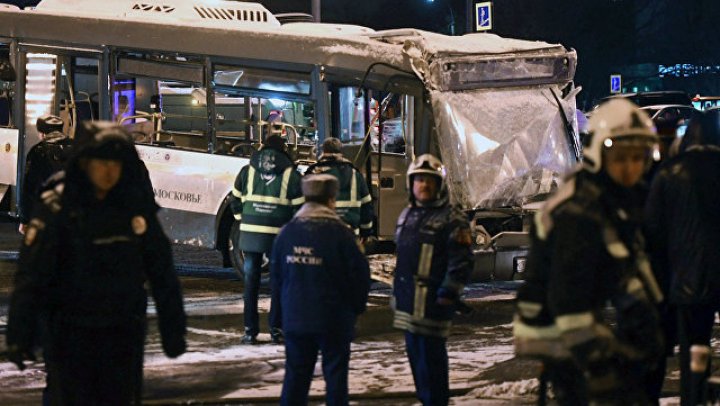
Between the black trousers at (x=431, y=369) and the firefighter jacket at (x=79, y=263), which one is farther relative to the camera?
the black trousers at (x=431, y=369)

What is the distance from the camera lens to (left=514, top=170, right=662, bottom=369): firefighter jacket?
17.9ft

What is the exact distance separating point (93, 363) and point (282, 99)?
9.58 m

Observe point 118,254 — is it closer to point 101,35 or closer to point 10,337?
point 10,337

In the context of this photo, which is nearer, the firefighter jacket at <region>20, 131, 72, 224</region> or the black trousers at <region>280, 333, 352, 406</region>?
the black trousers at <region>280, 333, 352, 406</region>

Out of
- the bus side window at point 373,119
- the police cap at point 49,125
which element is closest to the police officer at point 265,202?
the police cap at point 49,125

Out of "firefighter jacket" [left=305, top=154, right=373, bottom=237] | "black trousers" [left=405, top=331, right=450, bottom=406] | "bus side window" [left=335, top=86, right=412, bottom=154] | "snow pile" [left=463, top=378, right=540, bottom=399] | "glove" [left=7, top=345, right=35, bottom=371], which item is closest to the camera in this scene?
"glove" [left=7, top=345, right=35, bottom=371]

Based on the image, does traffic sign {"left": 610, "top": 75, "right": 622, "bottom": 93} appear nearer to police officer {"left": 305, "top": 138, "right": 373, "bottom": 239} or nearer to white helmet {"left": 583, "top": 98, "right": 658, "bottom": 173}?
police officer {"left": 305, "top": 138, "right": 373, "bottom": 239}

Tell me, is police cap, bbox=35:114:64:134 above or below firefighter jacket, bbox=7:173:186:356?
above

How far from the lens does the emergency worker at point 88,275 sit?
6188mm

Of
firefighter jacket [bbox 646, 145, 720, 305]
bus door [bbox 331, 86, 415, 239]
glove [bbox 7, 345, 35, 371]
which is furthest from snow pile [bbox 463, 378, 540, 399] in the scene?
bus door [bbox 331, 86, 415, 239]

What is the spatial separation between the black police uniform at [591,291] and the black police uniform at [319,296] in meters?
2.17

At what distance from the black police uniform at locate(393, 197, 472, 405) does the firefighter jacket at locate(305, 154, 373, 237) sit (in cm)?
423

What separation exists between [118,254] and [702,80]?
2140 inches

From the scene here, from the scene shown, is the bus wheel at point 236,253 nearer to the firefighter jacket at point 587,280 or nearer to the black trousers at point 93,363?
the black trousers at point 93,363
